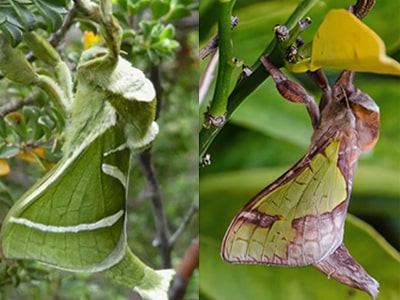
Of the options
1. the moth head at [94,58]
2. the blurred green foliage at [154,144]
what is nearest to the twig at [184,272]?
the blurred green foliage at [154,144]

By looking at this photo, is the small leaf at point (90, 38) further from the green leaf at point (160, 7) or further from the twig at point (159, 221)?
the twig at point (159, 221)

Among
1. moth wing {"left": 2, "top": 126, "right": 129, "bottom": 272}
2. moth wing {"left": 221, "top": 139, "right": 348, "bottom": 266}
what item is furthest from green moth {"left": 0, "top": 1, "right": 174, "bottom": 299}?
moth wing {"left": 221, "top": 139, "right": 348, "bottom": 266}

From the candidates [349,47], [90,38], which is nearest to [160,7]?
[90,38]

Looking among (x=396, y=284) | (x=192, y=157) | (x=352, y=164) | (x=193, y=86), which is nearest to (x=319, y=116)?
(x=352, y=164)

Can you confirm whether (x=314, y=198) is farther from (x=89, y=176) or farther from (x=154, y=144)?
(x=154, y=144)

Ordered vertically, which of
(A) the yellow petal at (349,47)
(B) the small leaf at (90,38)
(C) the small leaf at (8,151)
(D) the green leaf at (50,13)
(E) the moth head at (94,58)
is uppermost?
(A) the yellow petal at (349,47)

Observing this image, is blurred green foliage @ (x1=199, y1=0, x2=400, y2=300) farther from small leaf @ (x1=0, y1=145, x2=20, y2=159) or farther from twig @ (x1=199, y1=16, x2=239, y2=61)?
small leaf @ (x1=0, y1=145, x2=20, y2=159)

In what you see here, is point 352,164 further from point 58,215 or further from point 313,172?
point 58,215
